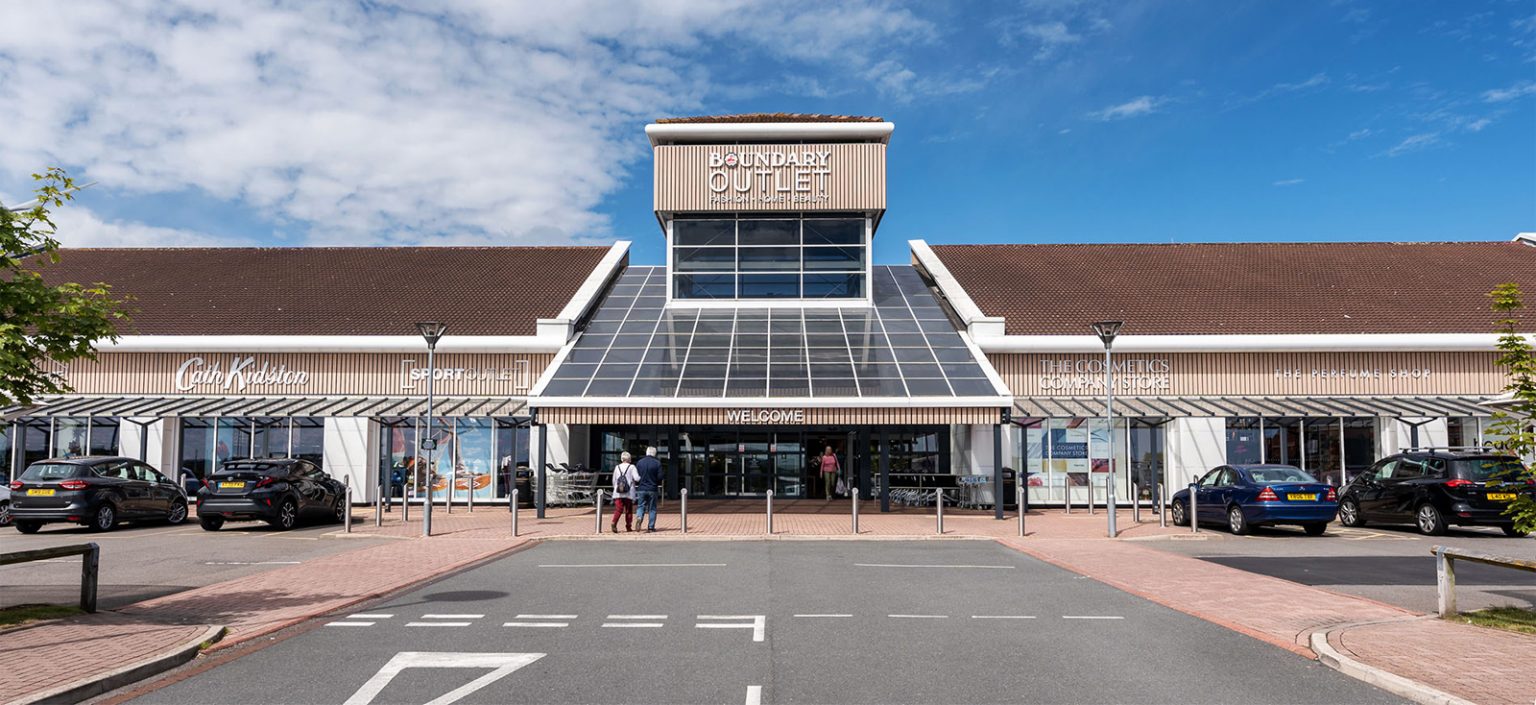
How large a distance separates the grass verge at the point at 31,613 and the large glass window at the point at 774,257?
855 inches

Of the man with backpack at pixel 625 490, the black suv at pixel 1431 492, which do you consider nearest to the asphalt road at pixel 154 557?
the man with backpack at pixel 625 490

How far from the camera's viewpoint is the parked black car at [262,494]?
18984mm

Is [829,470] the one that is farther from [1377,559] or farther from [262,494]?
[1377,559]

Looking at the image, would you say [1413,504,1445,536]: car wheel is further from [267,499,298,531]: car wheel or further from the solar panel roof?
[267,499,298,531]: car wheel

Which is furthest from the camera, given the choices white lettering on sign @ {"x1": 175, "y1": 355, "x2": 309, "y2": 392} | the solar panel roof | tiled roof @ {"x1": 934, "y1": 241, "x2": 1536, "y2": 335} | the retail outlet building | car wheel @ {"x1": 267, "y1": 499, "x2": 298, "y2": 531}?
tiled roof @ {"x1": 934, "y1": 241, "x2": 1536, "y2": 335}

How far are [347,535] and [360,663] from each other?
1172 centimetres

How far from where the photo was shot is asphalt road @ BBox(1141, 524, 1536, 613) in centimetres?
1127

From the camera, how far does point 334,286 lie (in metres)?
32.2

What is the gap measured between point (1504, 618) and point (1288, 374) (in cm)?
1964

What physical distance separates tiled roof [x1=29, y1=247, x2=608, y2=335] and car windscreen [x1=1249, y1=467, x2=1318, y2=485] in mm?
18033

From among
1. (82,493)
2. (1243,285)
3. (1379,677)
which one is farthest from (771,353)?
(1379,677)

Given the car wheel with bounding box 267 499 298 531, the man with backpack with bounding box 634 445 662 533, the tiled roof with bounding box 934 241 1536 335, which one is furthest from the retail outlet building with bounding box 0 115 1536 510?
the car wheel with bounding box 267 499 298 531

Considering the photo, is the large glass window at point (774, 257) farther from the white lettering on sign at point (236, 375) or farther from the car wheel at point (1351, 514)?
the car wheel at point (1351, 514)

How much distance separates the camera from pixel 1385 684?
271 inches
